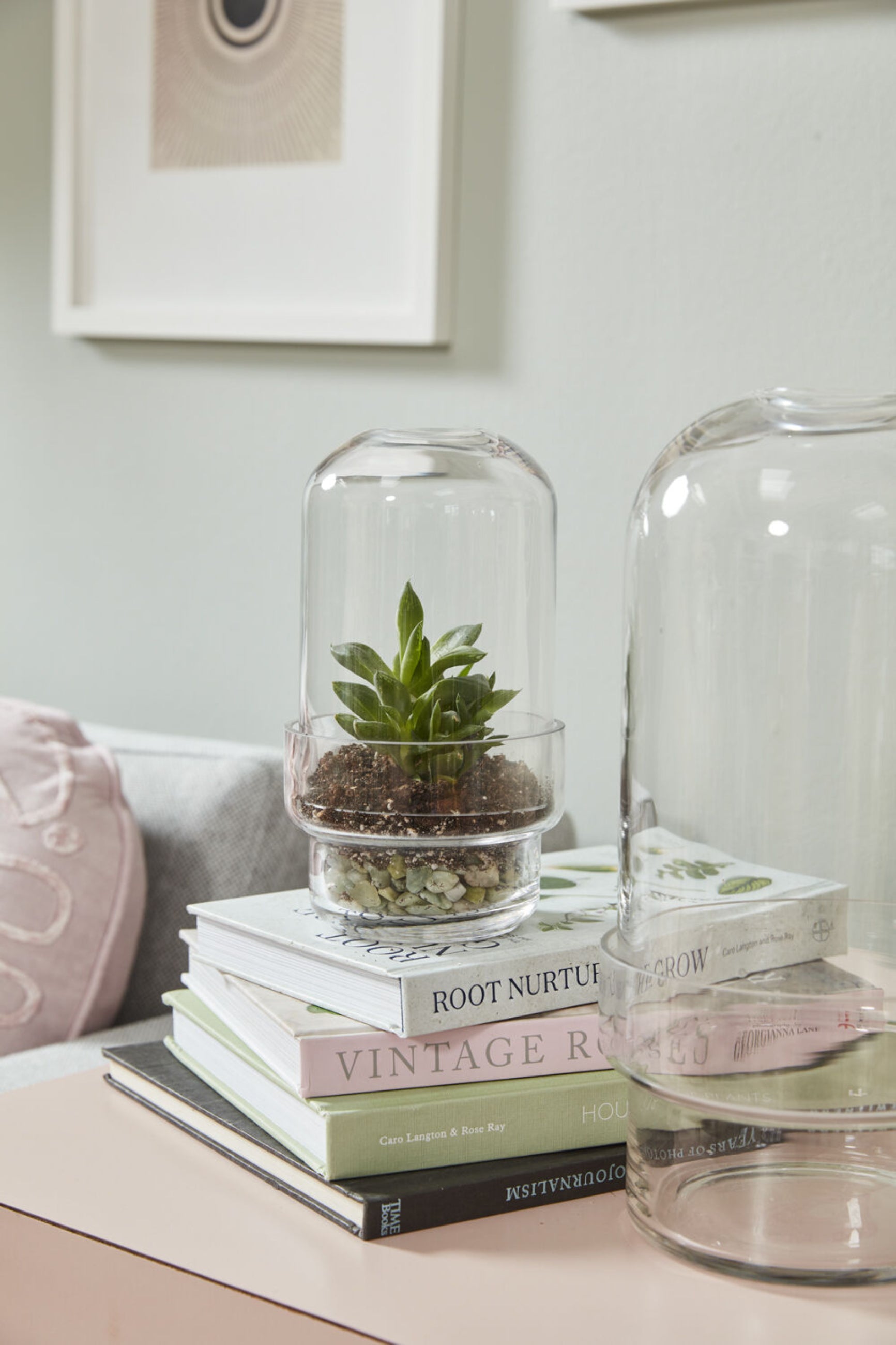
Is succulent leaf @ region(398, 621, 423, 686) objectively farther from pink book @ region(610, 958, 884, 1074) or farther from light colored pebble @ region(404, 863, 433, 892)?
pink book @ region(610, 958, 884, 1074)

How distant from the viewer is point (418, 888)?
2.45 feet

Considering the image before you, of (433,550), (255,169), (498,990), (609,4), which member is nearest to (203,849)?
(433,550)

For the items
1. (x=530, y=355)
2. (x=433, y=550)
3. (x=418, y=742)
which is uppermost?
(x=530, y=355)

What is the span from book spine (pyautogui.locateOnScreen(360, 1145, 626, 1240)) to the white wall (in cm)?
58

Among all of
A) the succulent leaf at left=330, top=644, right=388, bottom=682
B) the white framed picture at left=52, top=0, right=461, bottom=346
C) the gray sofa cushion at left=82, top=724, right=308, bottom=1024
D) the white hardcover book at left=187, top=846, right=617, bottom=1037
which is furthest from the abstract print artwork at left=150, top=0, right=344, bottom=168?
the white hardcover book at left=187, top=846, right=617, bottom=1037

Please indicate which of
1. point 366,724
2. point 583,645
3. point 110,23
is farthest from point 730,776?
point 110,23

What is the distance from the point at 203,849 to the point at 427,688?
0.58 meters

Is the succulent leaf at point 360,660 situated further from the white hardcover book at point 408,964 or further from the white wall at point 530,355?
the white wall at point 530,355

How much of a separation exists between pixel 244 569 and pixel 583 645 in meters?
0.42

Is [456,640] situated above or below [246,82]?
below

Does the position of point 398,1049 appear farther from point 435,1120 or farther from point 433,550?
point 433,550

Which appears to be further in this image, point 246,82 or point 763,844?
point 246,82

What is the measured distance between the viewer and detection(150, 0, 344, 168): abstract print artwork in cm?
139

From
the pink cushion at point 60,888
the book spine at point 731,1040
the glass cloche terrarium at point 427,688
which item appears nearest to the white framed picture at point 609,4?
the glass cloche terrarium at point 427,688
